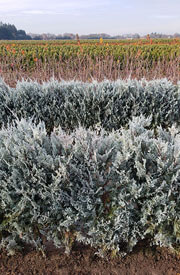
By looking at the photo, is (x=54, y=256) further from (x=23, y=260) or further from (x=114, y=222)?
(x=114, y=222)

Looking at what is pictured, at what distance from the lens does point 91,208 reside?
2504 mm

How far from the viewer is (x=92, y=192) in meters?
2.50

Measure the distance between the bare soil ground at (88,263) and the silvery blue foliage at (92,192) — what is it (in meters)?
0.12

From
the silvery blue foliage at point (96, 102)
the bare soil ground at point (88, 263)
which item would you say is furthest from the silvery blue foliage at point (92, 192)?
the silvery blue foliage at point (96, 102)

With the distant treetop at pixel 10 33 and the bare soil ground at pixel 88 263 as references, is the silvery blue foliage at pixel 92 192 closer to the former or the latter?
the bare soil ground at pixel 88 263

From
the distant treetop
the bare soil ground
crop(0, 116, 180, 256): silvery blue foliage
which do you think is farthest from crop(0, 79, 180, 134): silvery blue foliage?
the distant treetop

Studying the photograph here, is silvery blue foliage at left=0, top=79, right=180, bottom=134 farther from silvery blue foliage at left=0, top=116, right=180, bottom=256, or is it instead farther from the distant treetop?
the distant treetop

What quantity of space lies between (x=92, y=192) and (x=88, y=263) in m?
0.76

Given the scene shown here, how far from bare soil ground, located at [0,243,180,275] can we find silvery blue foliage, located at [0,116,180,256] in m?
0.12

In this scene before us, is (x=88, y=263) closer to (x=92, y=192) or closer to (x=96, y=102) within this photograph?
(x=92, y=192)

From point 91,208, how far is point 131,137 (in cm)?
88

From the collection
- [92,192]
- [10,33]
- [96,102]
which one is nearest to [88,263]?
[92,192]

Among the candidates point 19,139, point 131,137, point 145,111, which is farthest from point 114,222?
point 145,111

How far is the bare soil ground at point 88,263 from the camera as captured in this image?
254 cm
